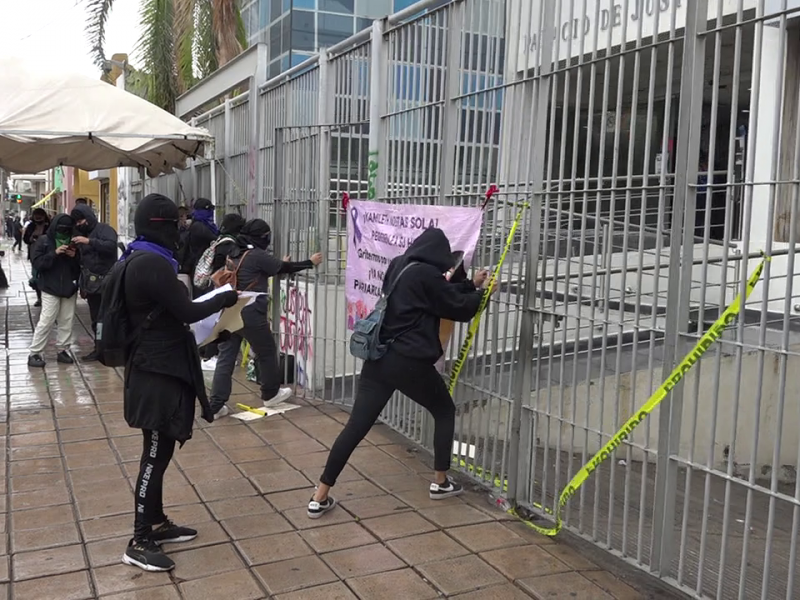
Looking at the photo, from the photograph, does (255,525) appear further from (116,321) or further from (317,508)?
(116,321)

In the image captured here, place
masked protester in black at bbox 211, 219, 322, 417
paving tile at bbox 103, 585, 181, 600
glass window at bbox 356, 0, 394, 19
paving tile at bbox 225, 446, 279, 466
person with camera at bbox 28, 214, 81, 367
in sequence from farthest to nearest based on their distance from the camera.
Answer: glass window at bbox 356, 0, 394, 19
person with camera at bbox 28, 214, 81, 367
masked protester in black at bbox 211, 219, 322, 417
paving tile at bbox 225, 446, 279, 466
paving tile at bbox 103, 585, 181, 600

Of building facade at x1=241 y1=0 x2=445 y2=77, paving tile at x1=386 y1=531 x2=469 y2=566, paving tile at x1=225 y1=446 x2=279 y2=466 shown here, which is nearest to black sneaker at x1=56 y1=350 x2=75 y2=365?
paving tile at x1=225 y1=446 x2=279 y2=466

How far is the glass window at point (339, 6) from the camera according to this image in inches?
800

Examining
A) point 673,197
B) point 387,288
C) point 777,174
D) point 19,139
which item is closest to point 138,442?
point 387,288

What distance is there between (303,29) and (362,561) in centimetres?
1843

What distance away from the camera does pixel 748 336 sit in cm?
461

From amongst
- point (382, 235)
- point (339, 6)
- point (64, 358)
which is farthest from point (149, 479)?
point (339, 6)

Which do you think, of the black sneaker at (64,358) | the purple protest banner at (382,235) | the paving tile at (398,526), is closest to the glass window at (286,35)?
the black sneaker at (64,358)

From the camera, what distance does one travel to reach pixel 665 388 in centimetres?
343

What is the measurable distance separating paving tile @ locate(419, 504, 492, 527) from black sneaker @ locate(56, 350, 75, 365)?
5.58 metres

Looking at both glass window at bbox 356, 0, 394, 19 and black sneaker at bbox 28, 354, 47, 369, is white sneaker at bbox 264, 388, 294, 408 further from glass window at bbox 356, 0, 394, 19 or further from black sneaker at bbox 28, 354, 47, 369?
glass window at bbox 356, 0, 394, 19

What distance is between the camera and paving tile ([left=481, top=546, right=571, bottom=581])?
12.4 feet

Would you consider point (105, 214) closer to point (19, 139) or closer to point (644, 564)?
point (19, 139)

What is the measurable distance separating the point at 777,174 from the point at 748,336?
187 cm
